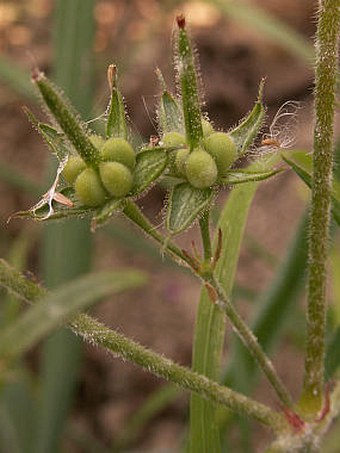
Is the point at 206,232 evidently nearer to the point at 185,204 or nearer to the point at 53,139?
the point at 185,204

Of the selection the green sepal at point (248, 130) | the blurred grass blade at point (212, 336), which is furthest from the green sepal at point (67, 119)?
the blurred grass blade at point (212, 336)

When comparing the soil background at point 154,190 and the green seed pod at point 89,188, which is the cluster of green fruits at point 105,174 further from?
the soil background at point 154,190

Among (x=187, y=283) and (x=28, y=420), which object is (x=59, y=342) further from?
(x=187, y=283)

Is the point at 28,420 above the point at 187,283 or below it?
below

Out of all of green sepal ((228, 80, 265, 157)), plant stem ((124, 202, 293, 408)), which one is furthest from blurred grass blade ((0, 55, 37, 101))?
green sepal ((228, 80, 265, 157))

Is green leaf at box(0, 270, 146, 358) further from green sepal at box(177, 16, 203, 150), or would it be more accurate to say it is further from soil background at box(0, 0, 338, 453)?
green sepal at box(177, 16, 203, 150)

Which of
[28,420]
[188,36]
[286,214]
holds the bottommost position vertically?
[28,420]

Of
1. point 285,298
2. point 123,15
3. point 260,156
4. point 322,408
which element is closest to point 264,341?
point 285,298
